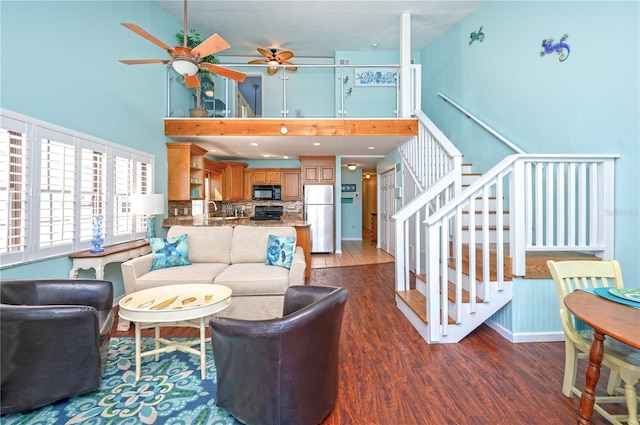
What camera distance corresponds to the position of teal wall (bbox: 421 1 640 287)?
2354mm

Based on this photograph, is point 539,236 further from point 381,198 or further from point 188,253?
point 381,198

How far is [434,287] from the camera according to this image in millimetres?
2416

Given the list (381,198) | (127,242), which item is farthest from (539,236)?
(381,198)

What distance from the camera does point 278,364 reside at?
4.58ft

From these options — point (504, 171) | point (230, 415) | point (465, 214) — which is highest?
point (504, 171)

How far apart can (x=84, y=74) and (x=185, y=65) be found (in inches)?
48.5

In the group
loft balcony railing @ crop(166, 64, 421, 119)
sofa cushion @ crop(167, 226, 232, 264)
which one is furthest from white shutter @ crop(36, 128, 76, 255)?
loft balcony railing @ crop(166, 64, 421, 119)

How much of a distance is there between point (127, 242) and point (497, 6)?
20.2 ft

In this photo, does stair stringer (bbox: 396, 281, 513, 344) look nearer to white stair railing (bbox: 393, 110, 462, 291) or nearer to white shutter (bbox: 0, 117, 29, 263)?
white stair railing (bbox: 393, 110, 462, 291)

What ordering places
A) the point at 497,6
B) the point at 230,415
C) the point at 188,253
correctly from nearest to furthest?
the point at 230,415, the point at 188,253, the point at 497,6

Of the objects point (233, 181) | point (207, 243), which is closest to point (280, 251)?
point (207, 243)

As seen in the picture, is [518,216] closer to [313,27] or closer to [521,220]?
[521,220]

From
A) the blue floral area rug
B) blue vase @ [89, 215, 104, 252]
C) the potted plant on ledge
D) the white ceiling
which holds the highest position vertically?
the white ceiling

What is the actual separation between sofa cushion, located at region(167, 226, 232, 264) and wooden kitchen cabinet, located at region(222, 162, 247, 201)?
3566 mm
